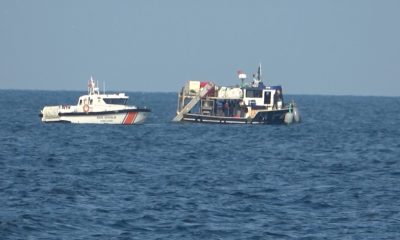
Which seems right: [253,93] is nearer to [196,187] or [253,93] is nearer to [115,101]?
[115,101]

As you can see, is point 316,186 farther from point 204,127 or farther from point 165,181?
point 204,127

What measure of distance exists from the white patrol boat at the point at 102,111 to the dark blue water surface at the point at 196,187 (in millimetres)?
7476

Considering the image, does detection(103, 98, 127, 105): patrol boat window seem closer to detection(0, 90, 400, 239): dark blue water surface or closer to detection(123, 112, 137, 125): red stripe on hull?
detection(123, 112, 137, 125): red stripe on hull

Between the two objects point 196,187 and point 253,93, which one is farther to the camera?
point 253,93

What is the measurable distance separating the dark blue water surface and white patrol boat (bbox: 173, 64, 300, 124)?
9.91 meters

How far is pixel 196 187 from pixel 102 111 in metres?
41.7

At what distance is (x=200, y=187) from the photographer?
44312mm

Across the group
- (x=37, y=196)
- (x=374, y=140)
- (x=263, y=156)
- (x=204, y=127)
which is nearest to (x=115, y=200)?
(x=37, y=196)

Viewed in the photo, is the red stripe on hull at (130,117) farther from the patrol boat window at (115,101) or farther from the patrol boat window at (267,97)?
the patrol boat window at (267,97)

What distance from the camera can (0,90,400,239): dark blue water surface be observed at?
3438 cm

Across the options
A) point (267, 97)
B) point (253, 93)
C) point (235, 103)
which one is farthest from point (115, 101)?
point (267, 97)

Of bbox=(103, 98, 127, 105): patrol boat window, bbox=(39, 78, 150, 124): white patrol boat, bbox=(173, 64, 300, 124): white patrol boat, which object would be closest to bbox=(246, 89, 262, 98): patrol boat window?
bbox=(173, 64, 300, 124): white patrol boat

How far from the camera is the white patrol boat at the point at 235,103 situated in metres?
87.1

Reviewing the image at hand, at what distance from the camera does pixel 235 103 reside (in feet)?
286
